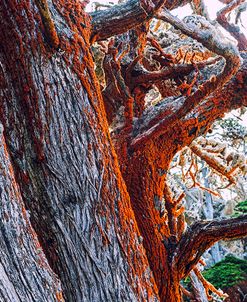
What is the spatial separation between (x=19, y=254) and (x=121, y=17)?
1.67m

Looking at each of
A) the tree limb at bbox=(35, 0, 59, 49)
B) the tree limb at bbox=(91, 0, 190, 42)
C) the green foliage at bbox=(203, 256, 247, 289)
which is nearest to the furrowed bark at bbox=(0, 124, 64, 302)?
the tree limb at bbox=(35, 0, 59, 49)

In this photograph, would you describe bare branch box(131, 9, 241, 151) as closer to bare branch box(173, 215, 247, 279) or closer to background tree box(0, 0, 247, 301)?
background tree box(0, 0, 247, 301)

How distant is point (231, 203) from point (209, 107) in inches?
665

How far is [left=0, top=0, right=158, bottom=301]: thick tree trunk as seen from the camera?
7.80 ft

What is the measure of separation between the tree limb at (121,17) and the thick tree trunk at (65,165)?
37cm

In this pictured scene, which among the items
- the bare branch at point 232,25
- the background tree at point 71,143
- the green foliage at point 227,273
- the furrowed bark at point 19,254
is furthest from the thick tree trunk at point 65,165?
the green foliage at point 227,273

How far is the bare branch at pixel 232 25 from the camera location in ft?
12.2

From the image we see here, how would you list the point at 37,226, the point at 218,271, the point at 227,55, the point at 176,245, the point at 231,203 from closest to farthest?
1. the point at 37,226
2. the point at 227,55
3. the point at 176,245
4. the point at 218,271
5. the point at 231,203

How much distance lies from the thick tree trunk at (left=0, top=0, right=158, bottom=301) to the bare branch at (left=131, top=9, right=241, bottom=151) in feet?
2.40

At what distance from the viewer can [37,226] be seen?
243cm

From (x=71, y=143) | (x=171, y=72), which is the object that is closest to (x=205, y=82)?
(x=171, y=72)

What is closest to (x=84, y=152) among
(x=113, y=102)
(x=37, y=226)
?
(x=37, y=226)

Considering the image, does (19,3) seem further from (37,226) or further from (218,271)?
(218,271)

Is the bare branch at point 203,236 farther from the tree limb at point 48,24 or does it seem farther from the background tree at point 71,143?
the tree limb at point 48,24
